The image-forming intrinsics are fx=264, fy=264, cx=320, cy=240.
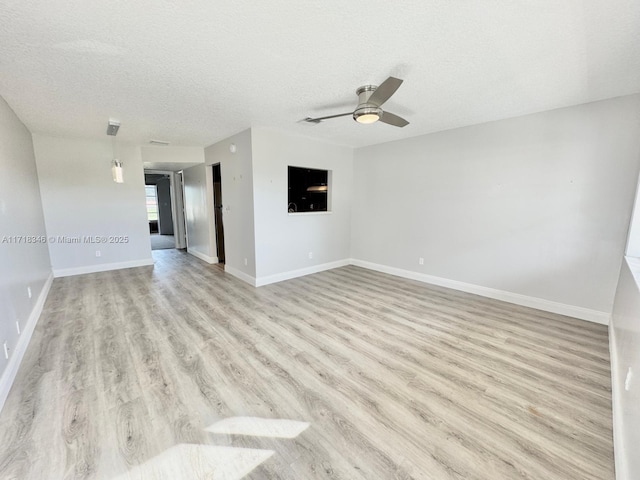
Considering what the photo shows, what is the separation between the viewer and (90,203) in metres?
4.83

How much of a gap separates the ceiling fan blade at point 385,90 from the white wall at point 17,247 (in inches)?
131

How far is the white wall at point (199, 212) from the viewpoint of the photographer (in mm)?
5629

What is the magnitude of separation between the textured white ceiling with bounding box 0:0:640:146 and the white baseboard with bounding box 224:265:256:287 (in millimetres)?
2469

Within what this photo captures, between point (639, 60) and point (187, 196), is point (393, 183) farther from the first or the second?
point (187, 196)

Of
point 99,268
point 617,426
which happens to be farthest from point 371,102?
point 99,268

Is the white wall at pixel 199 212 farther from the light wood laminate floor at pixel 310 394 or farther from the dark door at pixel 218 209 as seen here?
the light wood laminate floor at pixel 310 394

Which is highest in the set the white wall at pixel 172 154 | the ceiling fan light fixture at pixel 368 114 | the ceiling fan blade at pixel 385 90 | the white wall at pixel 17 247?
the white wall at pixel 172 154

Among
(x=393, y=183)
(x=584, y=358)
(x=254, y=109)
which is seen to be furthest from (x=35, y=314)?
(x=584, y=358)

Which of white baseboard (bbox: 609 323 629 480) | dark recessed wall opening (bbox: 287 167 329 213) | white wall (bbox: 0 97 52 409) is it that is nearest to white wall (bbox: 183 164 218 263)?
dark recessed wall opening (bbox: 287 167 329 213)

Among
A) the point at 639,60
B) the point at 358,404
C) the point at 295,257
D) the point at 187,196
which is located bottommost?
the point at 358,404

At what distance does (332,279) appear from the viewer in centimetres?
465

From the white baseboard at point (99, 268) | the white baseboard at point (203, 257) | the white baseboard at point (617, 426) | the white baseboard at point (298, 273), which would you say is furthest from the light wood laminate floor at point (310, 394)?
the white baseboard at point (203, 257)

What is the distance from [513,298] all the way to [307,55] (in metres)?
3.80

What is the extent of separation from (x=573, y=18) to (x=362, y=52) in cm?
128
